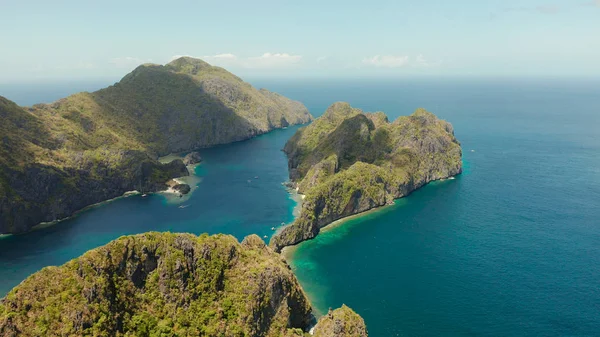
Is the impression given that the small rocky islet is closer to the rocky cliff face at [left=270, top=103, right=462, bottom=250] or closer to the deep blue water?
the rocky cliff face at [left=270, top=103, right=462, bottom=250]

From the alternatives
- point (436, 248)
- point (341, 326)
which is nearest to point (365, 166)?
point (436, 248)

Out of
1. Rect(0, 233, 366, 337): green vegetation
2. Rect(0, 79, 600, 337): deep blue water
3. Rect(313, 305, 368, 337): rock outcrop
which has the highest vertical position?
Rect(0, 233, 366, 337): green vegetation

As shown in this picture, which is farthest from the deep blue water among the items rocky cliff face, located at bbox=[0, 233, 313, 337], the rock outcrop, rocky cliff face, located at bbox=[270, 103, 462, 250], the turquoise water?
rocky cliff face, located at bbox=[0, 233, 313, 337]

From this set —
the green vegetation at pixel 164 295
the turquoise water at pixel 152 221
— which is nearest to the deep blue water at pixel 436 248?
the turquoise water at pixel 152 221

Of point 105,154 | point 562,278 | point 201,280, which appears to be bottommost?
point 562,278

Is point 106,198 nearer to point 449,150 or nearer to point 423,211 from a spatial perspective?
point 423,211

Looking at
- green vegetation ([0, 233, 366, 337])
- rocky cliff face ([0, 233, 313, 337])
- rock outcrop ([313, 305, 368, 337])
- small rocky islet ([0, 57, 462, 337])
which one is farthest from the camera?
rock outcrop ([313, 305, 368, 337])

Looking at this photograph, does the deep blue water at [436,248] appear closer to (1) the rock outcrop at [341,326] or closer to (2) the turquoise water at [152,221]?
(2) the turquoise water at [152,221]

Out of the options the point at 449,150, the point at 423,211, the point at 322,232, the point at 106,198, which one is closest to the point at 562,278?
the point at 423,211
